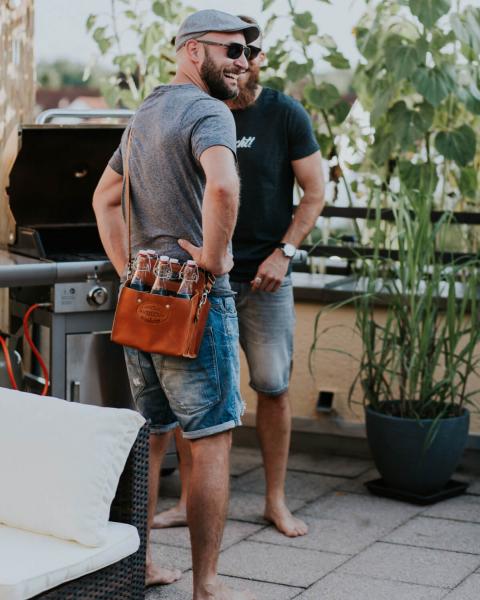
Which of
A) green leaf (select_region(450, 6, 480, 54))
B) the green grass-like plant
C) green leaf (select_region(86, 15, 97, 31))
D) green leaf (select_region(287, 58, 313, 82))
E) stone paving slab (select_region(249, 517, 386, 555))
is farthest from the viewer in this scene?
green leaf (select_region(86, 15, 97, 31))

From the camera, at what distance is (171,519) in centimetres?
385

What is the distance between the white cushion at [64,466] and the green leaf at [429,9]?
99.6 inches

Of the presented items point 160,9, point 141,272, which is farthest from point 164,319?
point 160,9

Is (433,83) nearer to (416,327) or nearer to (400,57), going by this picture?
(400,57)

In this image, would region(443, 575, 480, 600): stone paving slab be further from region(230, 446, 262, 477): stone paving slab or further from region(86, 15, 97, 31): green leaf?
region(86, 15, 97, 31): green leaf

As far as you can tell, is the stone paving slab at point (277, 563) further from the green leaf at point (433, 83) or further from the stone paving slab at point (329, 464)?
the green leaf at point (433, 83)

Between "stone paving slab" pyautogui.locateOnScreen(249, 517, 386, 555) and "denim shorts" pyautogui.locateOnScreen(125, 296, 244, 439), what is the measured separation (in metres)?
0.89

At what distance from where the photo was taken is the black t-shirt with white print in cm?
377

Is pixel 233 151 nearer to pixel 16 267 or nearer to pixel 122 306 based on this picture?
pixel 122 306

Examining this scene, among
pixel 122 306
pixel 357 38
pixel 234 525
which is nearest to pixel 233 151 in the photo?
pixel 122 306

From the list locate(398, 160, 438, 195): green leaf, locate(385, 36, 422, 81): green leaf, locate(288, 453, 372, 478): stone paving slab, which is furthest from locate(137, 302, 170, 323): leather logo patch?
locate(398, 160, 438, 195): green leaf

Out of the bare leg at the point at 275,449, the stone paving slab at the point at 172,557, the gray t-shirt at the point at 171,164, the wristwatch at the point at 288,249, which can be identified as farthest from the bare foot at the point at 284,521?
the gray t-shirt at the point at 171,164

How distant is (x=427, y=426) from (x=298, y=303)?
3.35ft

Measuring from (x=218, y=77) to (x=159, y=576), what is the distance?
4.80 feet
